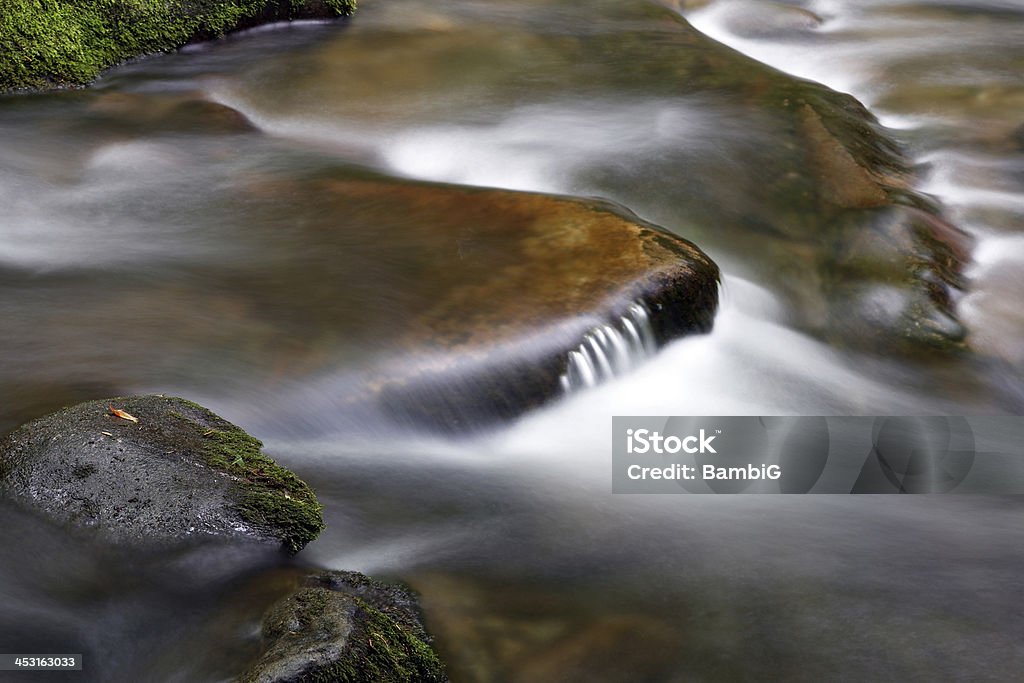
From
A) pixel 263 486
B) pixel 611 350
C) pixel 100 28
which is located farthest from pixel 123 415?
pixel 100 28

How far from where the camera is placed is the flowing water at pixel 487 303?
324 centimetres

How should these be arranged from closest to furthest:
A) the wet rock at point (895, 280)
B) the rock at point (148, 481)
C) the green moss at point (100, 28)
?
the rock at point (148, 481)
the wet rock at point (895, 280)
the green moss at point (100, 28)

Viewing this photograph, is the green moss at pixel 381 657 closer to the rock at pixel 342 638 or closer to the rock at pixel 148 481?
the rock at pixel 342 638

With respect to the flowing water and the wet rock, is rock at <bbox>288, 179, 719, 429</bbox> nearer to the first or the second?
the flowing water

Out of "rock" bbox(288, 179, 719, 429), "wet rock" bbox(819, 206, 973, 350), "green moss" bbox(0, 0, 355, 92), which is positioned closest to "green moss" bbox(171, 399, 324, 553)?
"rock" bbox(288, 179, 719, 429)

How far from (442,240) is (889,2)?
7175mm

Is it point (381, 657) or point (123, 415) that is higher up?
point (123, 415)

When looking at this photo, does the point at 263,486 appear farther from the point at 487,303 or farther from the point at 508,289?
the point at 508,289

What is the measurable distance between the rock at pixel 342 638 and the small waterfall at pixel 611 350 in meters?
1.43

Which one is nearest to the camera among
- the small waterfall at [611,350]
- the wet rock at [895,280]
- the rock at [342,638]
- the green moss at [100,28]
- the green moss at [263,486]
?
the rock at [342,638]

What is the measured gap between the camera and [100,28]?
7.48m

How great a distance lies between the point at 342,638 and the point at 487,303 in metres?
1.99

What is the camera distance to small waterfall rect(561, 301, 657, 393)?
14.4 ft

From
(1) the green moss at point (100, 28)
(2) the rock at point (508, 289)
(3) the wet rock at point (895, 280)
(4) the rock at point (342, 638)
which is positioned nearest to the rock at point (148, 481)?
(4) the rock at point (342, 638)
